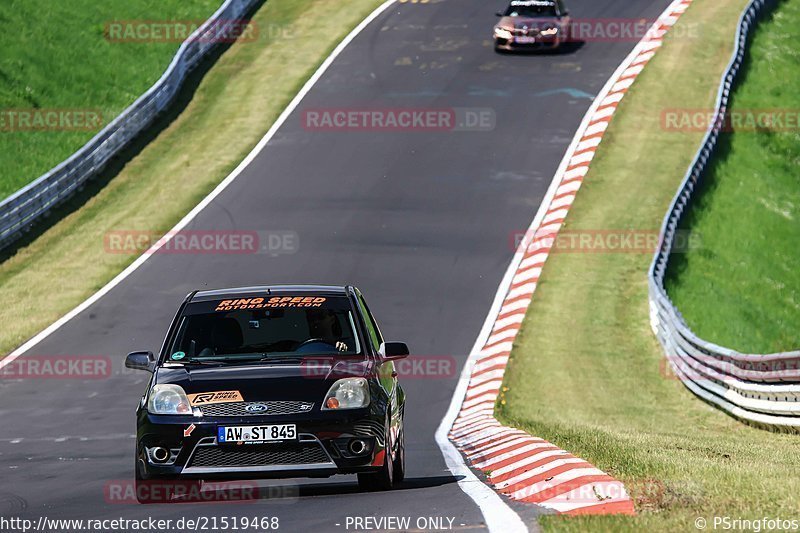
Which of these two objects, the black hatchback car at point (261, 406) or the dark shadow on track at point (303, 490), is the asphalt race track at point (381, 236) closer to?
the dark shadow on track at point (303, 490)

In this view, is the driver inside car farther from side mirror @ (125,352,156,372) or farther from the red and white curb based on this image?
the red and white curb

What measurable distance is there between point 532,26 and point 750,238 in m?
11.1

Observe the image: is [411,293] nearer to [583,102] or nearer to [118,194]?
[118,194]

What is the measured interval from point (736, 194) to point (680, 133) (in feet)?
9.55

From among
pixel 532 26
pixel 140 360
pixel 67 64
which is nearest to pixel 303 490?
pixel 140 360

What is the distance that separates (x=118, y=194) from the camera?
31891 millimetres

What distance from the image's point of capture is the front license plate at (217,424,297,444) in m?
9.95

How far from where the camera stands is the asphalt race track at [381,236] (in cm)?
1180

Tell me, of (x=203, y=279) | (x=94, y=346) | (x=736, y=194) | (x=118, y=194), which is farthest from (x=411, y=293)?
(x=736, y=194)

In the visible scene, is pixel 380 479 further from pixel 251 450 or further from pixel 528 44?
pixel 528 44

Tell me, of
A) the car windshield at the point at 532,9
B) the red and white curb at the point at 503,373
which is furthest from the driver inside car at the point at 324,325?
the car windshield at the point at 532,9

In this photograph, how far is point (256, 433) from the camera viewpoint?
9.96 metres

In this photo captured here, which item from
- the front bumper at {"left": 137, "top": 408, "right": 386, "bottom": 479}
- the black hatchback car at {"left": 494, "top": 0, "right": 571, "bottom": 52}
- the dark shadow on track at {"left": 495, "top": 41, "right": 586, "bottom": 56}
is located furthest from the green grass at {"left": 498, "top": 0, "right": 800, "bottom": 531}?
the black hatchback car at {"left": 494, "top": 0, "right": 571, "bottom": 52}

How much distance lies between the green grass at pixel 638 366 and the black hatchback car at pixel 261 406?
6.39ft
